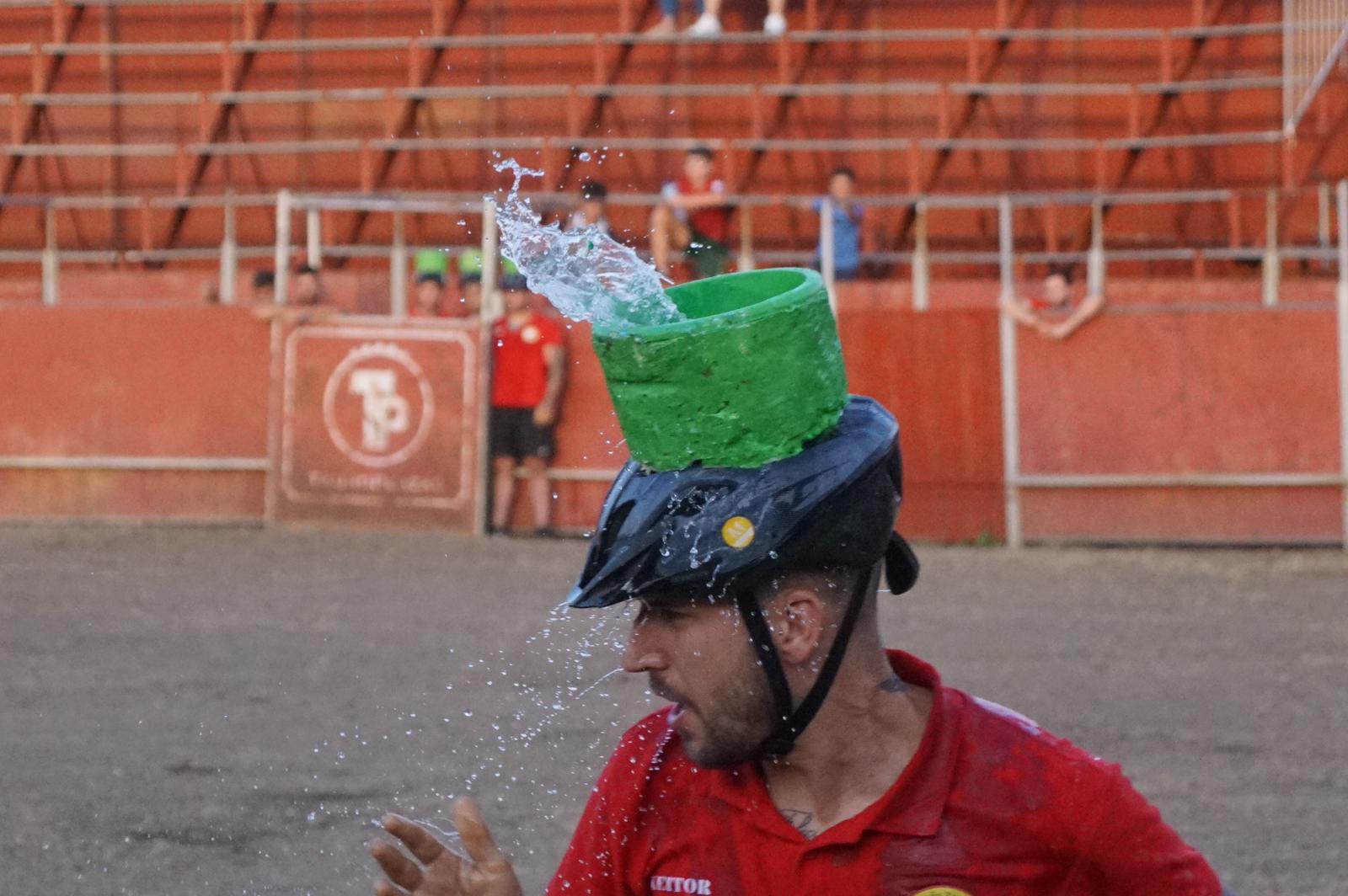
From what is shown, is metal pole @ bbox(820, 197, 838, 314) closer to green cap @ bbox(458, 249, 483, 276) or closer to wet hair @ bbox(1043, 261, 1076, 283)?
wet hair @ bbox(1043, 261, 1076, 283)

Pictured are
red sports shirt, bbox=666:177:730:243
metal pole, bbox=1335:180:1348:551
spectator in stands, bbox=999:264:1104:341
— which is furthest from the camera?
red sports shirt, bbox=666:177:730:243

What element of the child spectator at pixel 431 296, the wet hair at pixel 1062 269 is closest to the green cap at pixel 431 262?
the child spectator at pixel 431 296

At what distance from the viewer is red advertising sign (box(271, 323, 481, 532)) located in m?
13.2

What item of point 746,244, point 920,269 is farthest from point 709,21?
point 920,269

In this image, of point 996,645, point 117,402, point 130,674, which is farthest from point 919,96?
point 130,674

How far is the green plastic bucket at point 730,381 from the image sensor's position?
2.12 m

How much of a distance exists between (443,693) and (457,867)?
17.9ft

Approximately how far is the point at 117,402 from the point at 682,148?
647 centimetres

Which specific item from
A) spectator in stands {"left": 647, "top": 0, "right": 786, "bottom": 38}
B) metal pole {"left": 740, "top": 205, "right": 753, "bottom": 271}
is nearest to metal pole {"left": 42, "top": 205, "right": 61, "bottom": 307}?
metal pole {"left": 740, "top": 205, "right": 753, "bottom": 271}

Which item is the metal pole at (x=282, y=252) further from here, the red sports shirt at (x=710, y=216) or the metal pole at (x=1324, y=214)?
the metal pole at (x=1324, y=214)

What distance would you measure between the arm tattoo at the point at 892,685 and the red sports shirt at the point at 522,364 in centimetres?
1080

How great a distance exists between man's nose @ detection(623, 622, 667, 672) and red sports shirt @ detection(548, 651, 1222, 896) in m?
0.17

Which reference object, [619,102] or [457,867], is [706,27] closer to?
[619,102]

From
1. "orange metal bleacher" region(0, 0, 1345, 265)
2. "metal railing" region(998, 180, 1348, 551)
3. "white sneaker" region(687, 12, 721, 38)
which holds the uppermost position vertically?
"white sneaker" region(687, 12, 721, 38)
